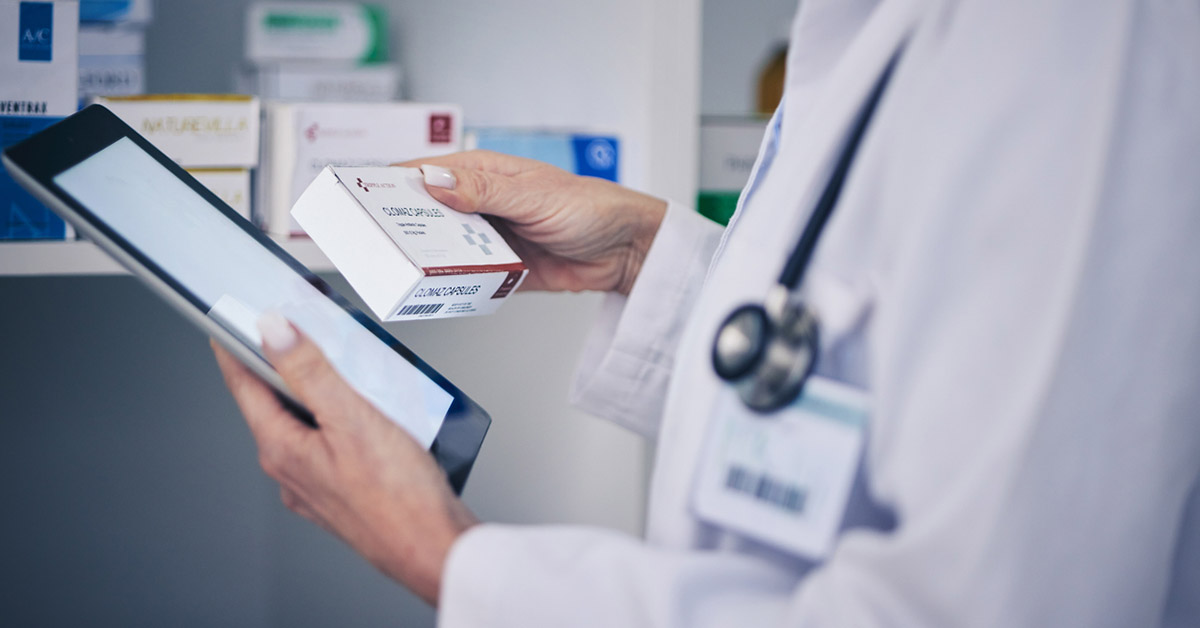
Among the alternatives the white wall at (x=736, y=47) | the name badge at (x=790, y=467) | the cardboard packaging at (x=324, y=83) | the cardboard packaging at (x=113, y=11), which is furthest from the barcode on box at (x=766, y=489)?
the white wall at (x=736, y=47)

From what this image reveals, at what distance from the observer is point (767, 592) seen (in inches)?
15.4

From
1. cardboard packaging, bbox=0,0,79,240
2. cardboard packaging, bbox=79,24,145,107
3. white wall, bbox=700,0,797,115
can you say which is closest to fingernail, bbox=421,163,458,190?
cardboard packaging, bbox=0,0,79,240

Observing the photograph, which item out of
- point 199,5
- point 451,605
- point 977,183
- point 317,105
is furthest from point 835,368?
point 199,5

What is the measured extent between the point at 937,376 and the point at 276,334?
12.9 inches

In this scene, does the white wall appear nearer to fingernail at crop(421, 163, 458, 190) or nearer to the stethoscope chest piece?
fingernail at crop(421, 163, 458, 190)

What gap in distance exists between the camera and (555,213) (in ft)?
2.24

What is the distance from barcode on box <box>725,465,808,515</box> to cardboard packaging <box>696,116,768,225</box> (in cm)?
60

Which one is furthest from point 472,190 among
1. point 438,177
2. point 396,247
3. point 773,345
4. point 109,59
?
point 109,59

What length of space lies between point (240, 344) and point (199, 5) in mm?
695

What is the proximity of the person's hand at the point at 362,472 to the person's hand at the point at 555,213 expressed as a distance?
209 millimetres

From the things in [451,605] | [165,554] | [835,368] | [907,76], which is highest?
[907,76]

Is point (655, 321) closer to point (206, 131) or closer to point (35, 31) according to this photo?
point (206, 131)

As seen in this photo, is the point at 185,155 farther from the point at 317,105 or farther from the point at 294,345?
the point at 294,345

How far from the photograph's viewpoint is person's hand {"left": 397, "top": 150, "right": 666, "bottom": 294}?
2.10ft
